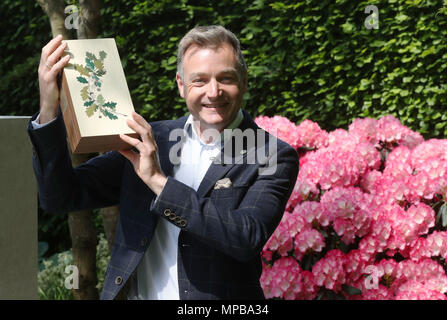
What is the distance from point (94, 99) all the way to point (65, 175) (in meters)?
0.26

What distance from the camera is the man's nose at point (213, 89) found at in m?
1.77

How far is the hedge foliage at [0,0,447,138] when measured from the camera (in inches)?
149

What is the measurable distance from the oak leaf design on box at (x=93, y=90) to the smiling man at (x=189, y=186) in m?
0.07

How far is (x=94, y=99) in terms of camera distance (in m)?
1.72

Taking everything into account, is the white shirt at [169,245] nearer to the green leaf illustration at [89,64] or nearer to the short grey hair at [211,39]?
the short grey hair at [211,39]

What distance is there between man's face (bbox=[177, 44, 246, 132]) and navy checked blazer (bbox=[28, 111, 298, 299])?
12cm

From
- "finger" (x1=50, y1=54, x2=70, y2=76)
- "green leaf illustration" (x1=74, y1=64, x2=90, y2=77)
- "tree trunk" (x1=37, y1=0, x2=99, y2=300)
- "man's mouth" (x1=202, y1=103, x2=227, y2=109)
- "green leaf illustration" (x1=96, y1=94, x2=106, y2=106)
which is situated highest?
"finger" (x1=50, y1=54, x2=70, y2=76)

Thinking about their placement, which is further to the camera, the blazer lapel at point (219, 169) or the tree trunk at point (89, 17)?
the tree trunk at point (89, 17)

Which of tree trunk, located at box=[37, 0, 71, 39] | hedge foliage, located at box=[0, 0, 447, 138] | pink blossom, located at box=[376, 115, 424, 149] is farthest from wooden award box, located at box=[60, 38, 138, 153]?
hedge foliage, located at box=[0, 0, 447, 138]

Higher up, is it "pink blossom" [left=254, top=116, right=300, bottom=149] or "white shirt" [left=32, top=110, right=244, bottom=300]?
"white shirt" [left=32, top=110, right=244, bottom=300]

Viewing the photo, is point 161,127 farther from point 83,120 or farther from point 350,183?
point 350,183

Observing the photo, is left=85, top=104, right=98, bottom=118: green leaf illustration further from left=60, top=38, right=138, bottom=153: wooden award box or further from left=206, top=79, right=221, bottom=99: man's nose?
left=206, top=79, right=221, bottom=99: man's nose

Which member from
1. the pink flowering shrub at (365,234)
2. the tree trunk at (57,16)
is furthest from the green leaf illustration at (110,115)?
the tree trunk at (57,16)
